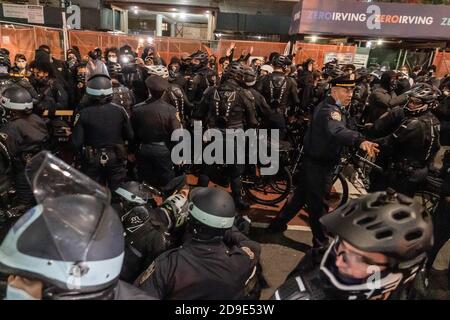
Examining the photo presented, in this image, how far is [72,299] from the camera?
139 centimetres

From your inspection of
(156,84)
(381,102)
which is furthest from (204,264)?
(381,102)

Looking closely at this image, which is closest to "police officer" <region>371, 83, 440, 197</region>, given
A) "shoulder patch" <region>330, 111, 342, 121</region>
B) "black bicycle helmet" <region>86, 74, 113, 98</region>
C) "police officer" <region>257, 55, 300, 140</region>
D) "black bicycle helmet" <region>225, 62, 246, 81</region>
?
"shoulder patch" <region>330, 111, 342, 121</region>

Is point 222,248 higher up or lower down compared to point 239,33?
lower down

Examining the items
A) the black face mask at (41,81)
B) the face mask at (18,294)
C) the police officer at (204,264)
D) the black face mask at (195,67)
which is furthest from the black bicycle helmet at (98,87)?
the black face mask at (195,67)

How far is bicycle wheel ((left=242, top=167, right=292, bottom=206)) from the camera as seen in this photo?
5.99m

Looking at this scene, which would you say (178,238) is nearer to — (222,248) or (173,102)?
(222,248)

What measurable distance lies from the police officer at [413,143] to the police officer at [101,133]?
3.50 metres

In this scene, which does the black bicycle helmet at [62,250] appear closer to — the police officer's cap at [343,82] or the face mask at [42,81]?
the police officer's cap at [343,82]

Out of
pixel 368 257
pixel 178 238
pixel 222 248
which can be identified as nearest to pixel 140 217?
pixel 178 238

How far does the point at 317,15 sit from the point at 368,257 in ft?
51.7

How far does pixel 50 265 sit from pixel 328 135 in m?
3.29

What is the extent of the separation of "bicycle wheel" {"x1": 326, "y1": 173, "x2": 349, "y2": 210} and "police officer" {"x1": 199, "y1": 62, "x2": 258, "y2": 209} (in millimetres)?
1595

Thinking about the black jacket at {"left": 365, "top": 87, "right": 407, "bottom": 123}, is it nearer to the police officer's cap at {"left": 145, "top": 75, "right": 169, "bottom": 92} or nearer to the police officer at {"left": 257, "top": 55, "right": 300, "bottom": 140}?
the police officer at {"left": 257, "top": 55, "right": 300, "bottom": 140}

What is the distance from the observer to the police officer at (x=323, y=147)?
382 cm
